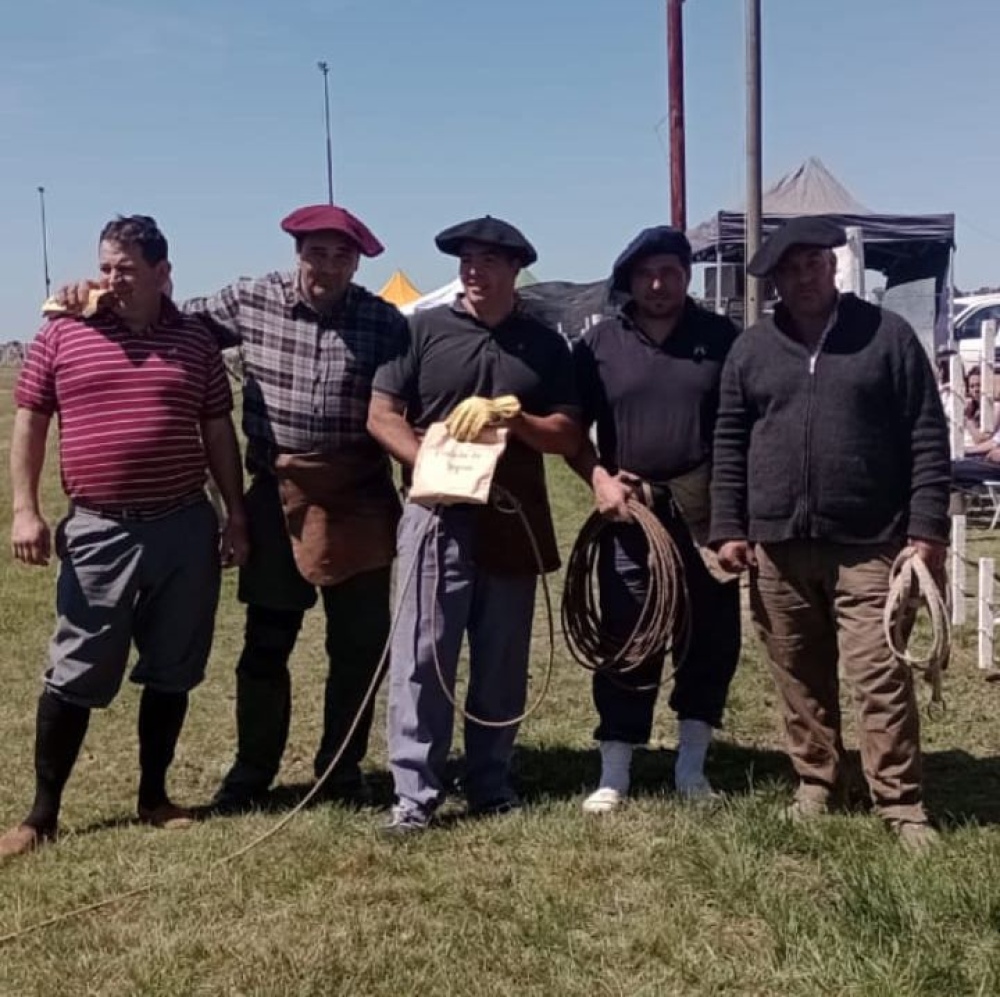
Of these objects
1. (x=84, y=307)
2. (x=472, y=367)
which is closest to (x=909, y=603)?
(x=472, y=367)

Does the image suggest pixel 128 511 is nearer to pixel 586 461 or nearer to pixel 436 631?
pixel 436 631

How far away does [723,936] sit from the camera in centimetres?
330

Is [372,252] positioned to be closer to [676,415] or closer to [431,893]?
[676,415]

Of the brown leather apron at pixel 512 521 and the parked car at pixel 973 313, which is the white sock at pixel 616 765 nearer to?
the brown leather apron at pixel 512 521

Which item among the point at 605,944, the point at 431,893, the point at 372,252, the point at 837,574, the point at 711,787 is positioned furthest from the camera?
the point at 711,787

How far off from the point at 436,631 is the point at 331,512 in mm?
500

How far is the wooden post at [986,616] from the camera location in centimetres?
619

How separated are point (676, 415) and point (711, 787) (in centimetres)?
127

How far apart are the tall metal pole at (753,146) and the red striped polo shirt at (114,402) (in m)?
5.46

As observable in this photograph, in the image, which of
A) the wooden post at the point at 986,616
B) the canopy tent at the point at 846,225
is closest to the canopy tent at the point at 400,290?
the canopy tent at the point at 846,225

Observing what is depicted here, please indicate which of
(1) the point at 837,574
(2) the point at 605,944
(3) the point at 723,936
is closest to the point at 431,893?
(2) the point at 605,944

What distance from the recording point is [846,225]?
14406mm

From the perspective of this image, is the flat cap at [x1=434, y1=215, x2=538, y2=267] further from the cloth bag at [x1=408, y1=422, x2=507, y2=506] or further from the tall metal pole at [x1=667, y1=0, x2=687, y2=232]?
the tall metal pole at [x1=667, y1=0, x2=687, y2=232]

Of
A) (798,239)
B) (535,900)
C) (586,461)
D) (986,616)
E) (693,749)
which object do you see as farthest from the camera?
(986,616)
